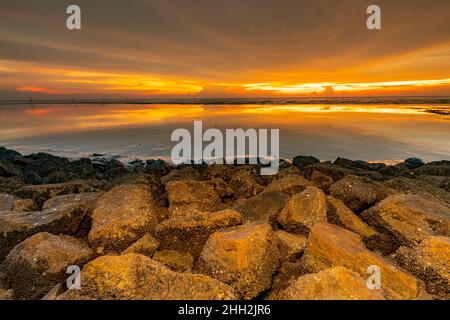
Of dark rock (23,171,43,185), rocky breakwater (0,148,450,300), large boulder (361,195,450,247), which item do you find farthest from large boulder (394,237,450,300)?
dark rock (23,171,43,185)

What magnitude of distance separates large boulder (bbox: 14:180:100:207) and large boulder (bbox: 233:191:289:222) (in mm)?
2819

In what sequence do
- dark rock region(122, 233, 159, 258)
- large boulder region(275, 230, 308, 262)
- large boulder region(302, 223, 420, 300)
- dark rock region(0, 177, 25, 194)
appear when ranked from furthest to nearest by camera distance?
dark rock region(0, 177, 25, 194), large boulder region(275, 230, 308, 262), dark rock region(122, 233, 159, 258), large boulder region(302, 223, 420, 300)

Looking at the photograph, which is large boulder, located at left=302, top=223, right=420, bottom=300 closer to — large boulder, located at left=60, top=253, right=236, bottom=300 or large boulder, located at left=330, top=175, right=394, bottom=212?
large boulder, located at left=60, top=253, right=236, bottom=300

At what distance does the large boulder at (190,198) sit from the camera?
4395 mm

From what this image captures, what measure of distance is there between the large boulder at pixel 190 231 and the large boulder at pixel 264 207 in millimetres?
662

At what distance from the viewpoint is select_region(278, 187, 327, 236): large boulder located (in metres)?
3.80

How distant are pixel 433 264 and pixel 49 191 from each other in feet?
17.9

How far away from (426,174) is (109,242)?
282 inches

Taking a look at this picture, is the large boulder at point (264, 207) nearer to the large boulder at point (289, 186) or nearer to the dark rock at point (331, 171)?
the large boulder at point (289, 186)

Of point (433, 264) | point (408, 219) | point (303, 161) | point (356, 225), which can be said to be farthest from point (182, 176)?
point (303, 161)

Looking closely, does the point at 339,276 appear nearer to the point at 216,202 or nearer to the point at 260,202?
the point at 260,202

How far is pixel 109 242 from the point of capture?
3518 millimetres

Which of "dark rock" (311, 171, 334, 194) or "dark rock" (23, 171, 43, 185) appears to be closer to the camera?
"dark rock" (311, 171, 334, 194)
